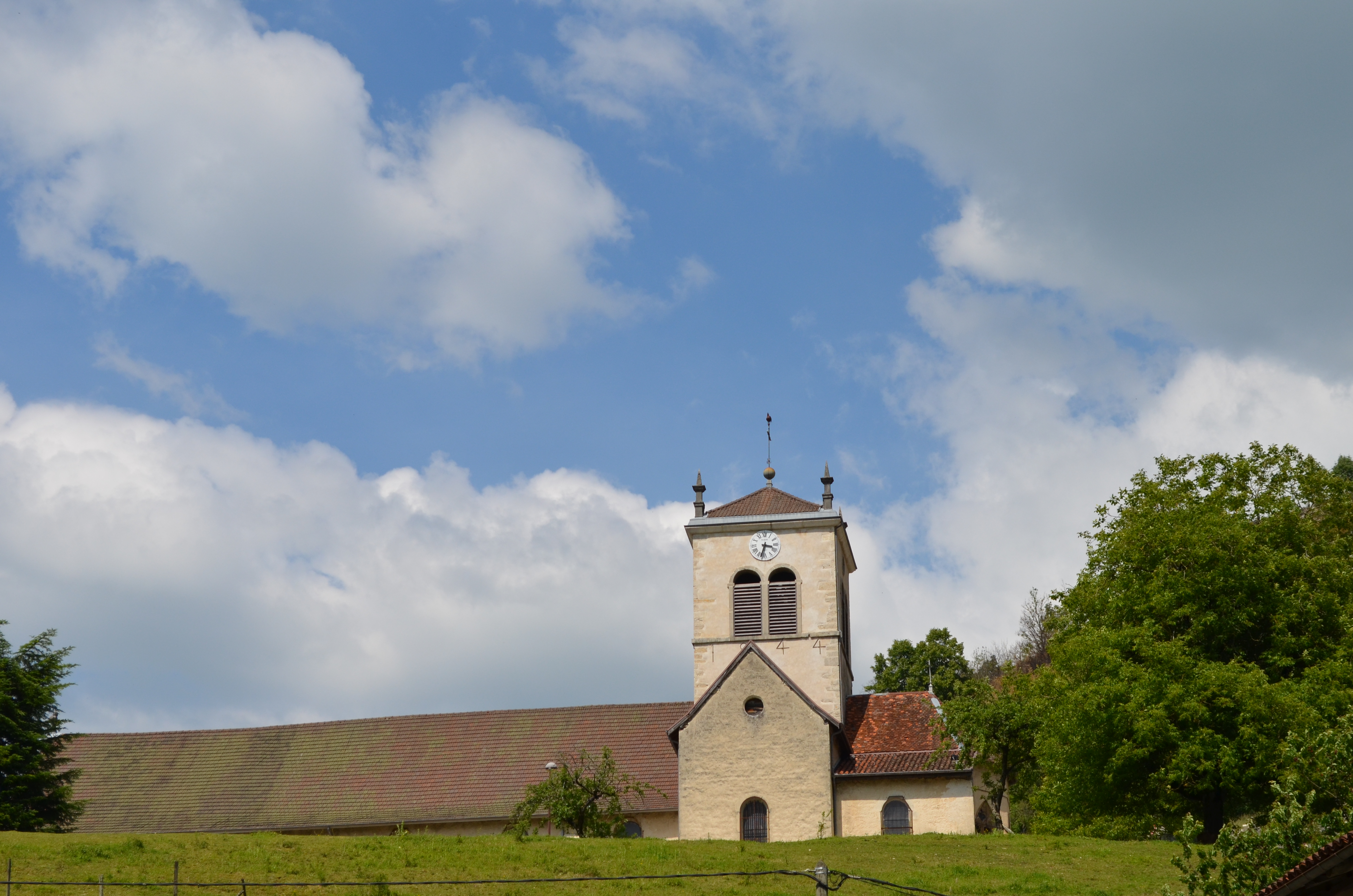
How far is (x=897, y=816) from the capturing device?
3828cm

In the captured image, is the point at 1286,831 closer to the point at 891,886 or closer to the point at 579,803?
the point at 891,886

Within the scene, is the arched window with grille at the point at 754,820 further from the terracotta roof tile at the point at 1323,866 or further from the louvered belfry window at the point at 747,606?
the terracotta roof tile at the point at 1323,866

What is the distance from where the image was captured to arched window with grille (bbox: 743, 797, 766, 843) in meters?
37.9

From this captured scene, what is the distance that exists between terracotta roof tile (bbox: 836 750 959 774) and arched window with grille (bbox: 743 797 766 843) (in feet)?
8.03

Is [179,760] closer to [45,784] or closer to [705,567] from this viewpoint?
[45,784]

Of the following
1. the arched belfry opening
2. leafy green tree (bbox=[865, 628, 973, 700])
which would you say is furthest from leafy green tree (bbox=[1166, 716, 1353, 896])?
leafy green tree (bbox=[865, 628, 973, 700])

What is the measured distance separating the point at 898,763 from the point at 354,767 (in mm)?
18629

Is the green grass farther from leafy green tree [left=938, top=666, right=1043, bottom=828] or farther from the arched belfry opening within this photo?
the arched belfry opening

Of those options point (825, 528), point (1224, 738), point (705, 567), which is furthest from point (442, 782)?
point (1224, 738)

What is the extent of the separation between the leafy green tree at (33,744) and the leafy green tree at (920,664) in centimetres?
3972

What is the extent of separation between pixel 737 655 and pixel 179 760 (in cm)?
2142

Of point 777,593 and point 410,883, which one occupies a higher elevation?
point 777,593

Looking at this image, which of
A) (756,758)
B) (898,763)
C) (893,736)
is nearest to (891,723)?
(893,736)

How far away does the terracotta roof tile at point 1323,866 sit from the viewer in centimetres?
1118
